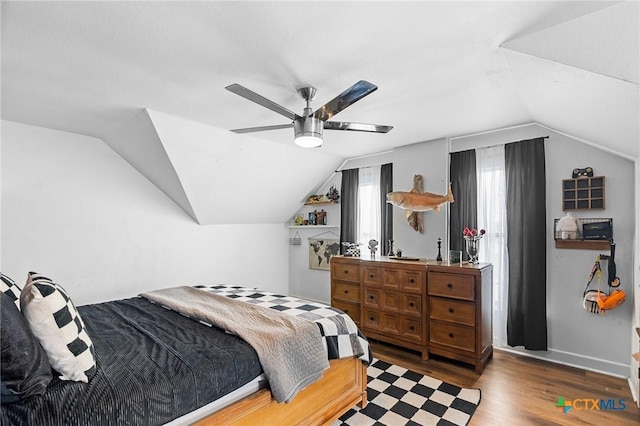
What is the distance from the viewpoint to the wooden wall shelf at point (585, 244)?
8.89 feet

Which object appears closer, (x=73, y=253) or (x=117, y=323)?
(x=117, y=323)

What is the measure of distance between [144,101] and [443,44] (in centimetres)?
222

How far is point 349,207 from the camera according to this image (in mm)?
4570

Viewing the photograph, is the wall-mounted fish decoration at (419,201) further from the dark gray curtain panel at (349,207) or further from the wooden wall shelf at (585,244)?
the dark gray curtain panel at (349,207)

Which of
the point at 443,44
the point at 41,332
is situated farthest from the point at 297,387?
the point at 443,44

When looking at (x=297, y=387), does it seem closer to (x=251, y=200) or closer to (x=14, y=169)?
(x=251, y=200)

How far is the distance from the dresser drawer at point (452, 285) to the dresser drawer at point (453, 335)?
29 centimetres

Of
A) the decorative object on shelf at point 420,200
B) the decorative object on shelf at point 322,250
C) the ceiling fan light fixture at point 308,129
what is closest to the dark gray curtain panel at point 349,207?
the decorative object on shelf at point 322,250

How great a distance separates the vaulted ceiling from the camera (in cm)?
141

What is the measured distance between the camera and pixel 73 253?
3.16m

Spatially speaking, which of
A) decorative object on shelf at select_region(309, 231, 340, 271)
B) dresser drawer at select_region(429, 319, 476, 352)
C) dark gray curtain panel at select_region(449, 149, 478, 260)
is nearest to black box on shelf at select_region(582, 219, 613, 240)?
dark gray curtain panel at select_region(449, 149, 478, 260)

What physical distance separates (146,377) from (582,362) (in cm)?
358

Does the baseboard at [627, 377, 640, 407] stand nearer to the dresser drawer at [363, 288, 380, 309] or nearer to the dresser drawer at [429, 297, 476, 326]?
the dresser drawer at [429, 297, 476, 326]

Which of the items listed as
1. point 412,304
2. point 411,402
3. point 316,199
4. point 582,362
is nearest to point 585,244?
→ point 582,362
